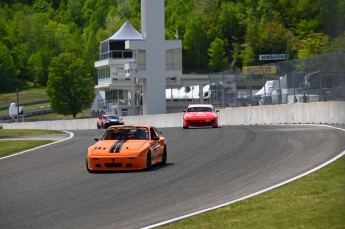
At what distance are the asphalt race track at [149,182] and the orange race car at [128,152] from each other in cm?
34

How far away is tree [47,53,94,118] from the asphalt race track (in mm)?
111558

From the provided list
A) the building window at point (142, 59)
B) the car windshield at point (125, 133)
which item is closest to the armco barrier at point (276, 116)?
the car windshield at point (125, 133)

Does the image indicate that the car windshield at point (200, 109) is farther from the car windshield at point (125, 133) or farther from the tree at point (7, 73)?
the tree at point (7, 73)

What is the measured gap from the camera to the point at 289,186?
15.9m

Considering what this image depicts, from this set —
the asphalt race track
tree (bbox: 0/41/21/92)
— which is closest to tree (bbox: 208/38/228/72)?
tree (bbox: 0/41/21/92)

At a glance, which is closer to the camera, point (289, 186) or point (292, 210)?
point (292, 210)

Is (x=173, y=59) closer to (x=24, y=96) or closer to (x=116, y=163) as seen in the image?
(x=116, y=163)

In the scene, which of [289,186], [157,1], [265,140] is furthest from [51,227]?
[157,1]

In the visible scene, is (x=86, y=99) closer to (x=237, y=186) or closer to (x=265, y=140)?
(x=265, y=140)

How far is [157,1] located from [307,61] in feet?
159

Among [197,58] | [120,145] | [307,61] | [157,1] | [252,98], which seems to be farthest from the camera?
[197,58]

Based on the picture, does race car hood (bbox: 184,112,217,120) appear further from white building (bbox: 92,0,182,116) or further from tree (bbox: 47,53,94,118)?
tree (bbox: 47,53,94,118)

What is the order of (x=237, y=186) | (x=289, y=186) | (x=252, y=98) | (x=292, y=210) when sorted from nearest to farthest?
(x=292, y=210) → (x=289, y=186) → (x=237, y=186) → (x=252, y=98)

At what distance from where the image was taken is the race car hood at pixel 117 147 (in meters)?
22.1
